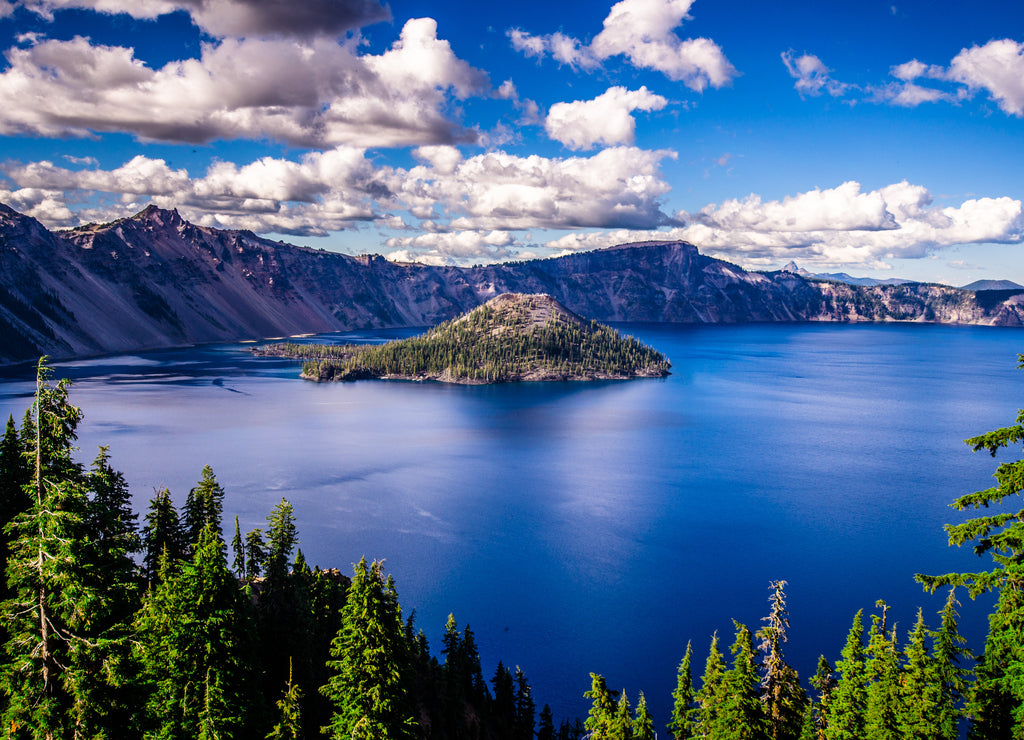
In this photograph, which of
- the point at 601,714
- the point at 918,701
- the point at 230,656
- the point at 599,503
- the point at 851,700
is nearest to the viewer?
the point at 918,701

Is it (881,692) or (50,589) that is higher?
Result: (50,589)

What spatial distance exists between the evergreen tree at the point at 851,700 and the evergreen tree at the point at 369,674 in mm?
16775

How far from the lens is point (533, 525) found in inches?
3455

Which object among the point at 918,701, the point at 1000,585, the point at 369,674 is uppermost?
the point at 1000,585

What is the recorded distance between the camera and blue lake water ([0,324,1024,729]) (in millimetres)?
61562

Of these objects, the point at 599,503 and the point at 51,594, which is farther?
the point at 599,503

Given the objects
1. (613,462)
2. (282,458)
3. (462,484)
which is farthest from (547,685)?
(282,458)

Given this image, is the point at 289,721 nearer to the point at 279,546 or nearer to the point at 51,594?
the point at 51,594

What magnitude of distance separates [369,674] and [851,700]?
62.3ft

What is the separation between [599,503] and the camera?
9738 centimetres

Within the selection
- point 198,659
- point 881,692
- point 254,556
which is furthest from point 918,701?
point 254,556

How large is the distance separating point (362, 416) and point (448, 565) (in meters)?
95.7

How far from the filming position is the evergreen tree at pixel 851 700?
2570cm

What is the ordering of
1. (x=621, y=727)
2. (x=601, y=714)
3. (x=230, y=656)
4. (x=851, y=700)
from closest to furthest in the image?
(x=230, y=656), (x=851, y=700), (x=621, y=727), (x=601, y=714)
